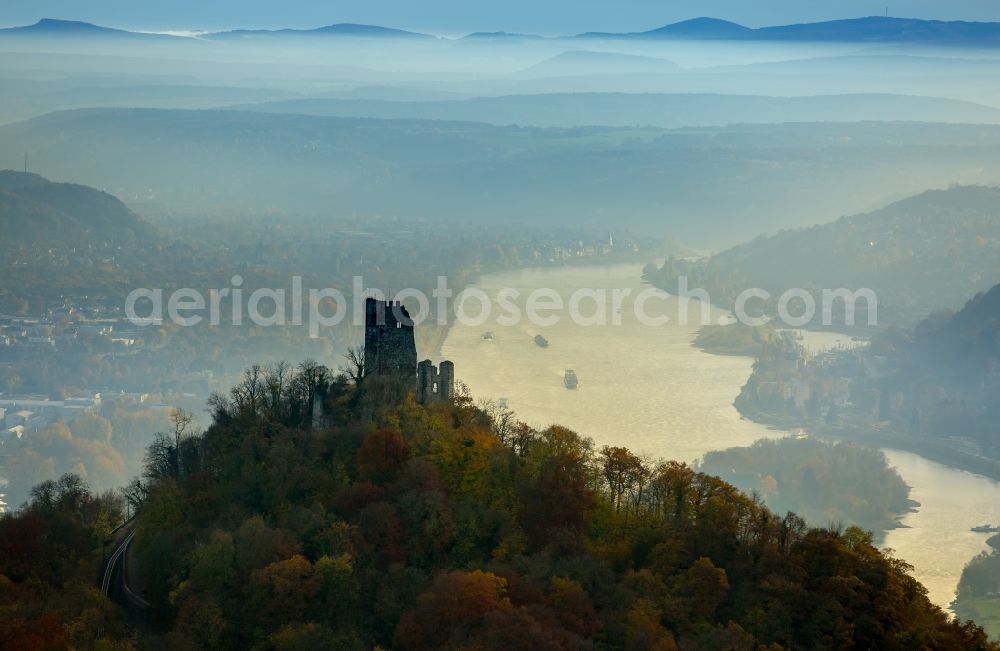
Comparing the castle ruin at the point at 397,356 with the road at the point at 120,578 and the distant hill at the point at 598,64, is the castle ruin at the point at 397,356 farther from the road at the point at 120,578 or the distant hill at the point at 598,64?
the distant hill at the point at 598,64

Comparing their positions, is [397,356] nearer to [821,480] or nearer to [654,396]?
[821,480]

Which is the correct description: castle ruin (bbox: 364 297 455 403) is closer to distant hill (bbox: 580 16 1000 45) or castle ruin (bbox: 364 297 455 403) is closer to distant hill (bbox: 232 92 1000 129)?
distant hill (bbox: 580 16 1000 45)

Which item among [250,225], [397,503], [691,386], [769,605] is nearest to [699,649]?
[769,605]

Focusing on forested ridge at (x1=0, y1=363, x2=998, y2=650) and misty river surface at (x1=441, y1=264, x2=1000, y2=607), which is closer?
forested ridge at (x1=0, y1=363, x2=998, y2=650)

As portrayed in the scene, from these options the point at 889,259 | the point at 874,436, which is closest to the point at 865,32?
the point at 889,259

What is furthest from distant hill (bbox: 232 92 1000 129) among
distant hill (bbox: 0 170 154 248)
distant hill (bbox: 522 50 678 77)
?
distant hill (bbox: 0 170 154 248)

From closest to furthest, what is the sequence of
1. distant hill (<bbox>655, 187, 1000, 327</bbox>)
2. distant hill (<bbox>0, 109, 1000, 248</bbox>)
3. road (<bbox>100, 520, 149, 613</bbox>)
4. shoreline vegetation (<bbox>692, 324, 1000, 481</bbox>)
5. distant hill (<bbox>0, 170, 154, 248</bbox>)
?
1. road (<bbox>100, 520, 149, 613</bbox>)
2. shoreline vegetation (<bbox>692, 324, 1000, 481</bbox>)
3. distant hill (<bbox>655, 187, 1000, 327</bbox>)
4. distant hill (<bbox>0, 170, 154, 248</bbox>)
5. distant hill (<bbox>0, 109, 1000, 248</bbox>)
